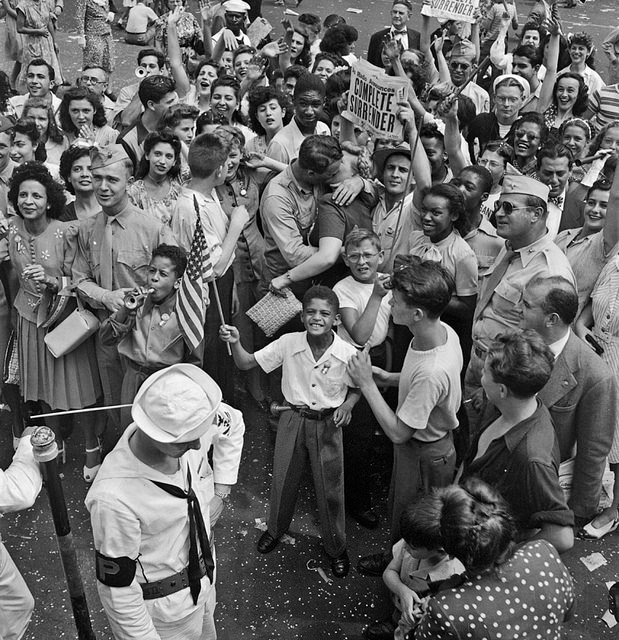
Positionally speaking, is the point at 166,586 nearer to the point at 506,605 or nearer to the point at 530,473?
the point at 506,605

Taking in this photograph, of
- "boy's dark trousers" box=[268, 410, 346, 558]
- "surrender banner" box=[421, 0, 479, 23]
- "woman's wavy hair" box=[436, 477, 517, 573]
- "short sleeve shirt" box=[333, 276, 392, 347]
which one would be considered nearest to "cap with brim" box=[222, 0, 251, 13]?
"surrender banner" box=[421, 0, 479, 23]

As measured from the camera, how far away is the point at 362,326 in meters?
4.45

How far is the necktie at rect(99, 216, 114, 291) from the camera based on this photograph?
459 centimetres

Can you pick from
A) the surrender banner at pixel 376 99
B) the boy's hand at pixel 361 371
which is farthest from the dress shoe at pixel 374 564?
the surrender banner at pixel 376 99

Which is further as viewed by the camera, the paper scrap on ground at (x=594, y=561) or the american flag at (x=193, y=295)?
the paper scrap on ground at (x=594, y=561)

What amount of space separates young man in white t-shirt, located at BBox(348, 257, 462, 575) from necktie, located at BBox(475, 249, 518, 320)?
2.00ft

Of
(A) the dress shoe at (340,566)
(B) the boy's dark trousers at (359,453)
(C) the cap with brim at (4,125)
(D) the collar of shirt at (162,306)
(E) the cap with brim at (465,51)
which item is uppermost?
(E) the cap with brim at (465,51)

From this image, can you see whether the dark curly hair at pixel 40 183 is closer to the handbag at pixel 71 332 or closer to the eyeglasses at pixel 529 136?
the handbag at pixel 71 332

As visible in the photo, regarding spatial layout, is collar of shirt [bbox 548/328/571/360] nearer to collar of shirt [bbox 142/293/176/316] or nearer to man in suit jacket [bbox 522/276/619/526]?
man in suit jacket [bbox 522/276/619/526]

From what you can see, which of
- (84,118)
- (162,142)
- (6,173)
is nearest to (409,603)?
(162,142)

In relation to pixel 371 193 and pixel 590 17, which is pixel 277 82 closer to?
pixel 371 193

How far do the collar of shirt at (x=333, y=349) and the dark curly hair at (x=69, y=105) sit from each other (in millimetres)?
3420

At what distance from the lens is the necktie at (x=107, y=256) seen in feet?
15.1

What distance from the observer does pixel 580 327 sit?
4.52 metres
